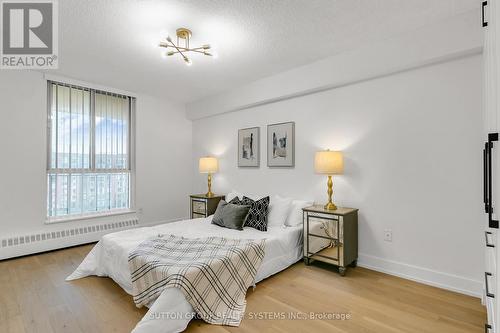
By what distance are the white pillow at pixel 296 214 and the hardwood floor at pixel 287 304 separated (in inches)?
26.1

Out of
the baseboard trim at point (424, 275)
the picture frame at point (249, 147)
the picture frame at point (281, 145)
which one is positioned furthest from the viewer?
the picture frame at point (249, 147)

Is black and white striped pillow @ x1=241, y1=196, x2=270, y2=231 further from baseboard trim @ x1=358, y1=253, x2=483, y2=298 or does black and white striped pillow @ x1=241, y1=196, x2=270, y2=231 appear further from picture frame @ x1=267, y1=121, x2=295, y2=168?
baseboard trim @ x1=358, y1=253, x2=483, y2=298

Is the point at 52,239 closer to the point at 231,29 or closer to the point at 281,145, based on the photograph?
the point at 281,145

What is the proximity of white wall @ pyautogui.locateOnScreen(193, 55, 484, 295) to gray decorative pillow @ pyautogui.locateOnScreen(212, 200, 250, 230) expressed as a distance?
932 mm

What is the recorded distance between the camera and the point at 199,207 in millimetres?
4734

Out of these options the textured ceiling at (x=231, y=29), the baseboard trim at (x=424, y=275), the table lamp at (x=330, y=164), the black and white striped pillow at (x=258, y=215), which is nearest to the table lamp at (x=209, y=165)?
the black and white striped pillow at (x=258, y=215)

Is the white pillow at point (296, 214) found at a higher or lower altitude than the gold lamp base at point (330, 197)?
lower

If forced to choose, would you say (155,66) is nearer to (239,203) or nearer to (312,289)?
(239,203)

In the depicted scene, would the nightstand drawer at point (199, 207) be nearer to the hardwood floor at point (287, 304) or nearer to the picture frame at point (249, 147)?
the picture frame at point (249, 147)

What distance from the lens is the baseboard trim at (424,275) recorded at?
2.43m

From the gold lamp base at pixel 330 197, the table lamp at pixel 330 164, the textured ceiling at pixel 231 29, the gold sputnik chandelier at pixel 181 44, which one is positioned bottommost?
the gold lamp base at pixel 330 197

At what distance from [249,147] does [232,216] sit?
1.46 m
